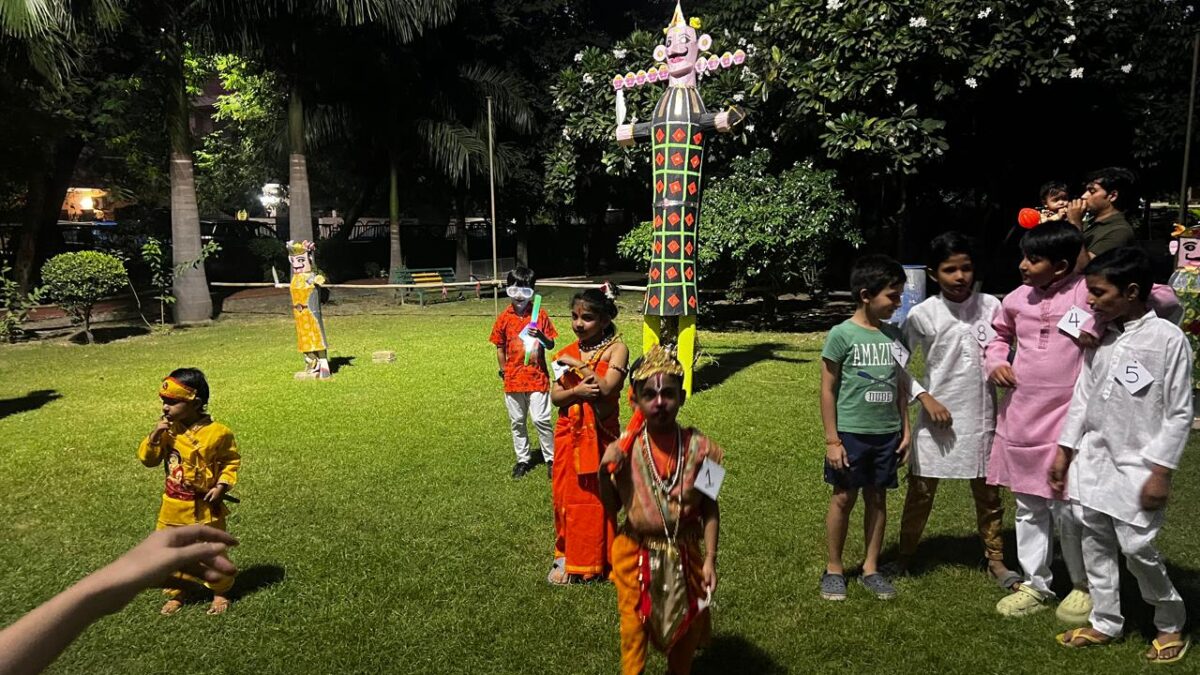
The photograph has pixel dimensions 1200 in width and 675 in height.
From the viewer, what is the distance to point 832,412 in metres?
3.82

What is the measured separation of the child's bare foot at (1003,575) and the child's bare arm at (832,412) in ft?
3.73

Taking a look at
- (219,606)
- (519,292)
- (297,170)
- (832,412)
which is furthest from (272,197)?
(832,412)

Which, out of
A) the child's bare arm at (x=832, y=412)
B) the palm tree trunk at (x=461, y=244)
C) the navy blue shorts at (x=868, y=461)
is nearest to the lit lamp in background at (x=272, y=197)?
the palm tree trunk at (x=461, y=244)

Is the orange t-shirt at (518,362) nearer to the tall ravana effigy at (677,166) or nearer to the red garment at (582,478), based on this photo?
the red garment at (582,478)

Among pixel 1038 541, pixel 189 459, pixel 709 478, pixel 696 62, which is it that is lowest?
pixel 1038 541

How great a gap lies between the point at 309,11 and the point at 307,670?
1440 cm

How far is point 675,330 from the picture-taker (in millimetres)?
8172

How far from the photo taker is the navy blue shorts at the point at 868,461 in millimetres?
3795

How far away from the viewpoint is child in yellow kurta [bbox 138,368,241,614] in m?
3.99

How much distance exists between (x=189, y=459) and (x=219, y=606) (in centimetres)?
78

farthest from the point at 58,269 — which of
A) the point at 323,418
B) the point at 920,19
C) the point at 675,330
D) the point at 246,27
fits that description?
the point at 920,19

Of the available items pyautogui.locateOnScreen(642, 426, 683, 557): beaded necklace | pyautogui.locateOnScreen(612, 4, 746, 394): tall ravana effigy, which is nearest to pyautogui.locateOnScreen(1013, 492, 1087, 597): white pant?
pyautogui.locateOnScreen(642, 426, 683, 557): beaded necklace

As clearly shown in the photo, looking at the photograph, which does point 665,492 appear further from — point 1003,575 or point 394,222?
point 394,222

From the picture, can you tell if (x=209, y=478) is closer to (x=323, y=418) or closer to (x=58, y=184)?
(x=323, y=418)
